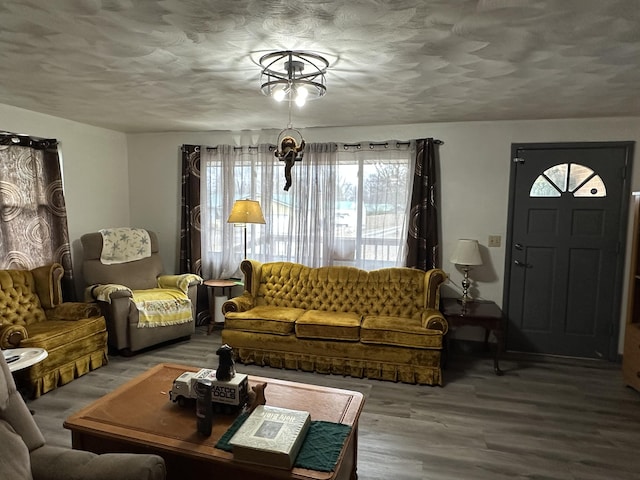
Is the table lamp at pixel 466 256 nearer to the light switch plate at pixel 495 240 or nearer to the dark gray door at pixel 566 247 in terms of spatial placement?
the light switch plate at pixel 495 240

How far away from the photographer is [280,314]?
379 cm

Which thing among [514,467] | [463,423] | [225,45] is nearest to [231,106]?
[225,45]

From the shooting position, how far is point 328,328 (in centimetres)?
353

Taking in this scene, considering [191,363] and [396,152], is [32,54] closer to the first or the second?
[191,363]

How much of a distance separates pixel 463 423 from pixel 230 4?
287 cm

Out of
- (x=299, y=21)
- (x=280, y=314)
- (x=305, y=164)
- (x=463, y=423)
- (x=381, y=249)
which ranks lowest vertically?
(x=463, y=423)

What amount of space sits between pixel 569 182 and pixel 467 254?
119cm

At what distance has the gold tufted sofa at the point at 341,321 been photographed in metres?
3.39

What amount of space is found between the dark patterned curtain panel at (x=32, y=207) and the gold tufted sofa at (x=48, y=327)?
28cm

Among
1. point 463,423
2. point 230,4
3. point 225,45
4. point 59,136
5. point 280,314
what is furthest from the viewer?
point 59,136

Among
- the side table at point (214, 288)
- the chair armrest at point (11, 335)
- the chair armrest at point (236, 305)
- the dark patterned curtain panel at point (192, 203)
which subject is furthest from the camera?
the dark patterned curtain panel at point (192, 203)

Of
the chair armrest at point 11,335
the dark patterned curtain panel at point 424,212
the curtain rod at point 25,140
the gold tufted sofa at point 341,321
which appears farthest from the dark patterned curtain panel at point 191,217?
the dark patterned curtain panel at point 424,212

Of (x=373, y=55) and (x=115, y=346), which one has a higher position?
(x=373, y=55)

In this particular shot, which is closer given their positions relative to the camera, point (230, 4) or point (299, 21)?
point (230, 4)
